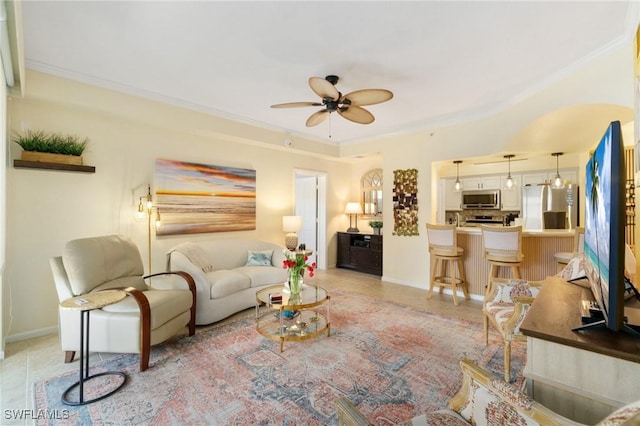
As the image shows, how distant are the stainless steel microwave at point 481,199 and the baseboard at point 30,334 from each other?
7.05 metres

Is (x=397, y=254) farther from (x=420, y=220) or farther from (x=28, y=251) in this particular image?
(x=28, y=251)

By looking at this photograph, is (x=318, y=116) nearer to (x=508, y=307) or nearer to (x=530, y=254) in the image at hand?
(x=508, y=307)

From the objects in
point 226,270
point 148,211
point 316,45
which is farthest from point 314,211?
point 316,45

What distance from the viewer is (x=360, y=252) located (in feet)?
20.2

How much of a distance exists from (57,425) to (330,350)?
1.91 m

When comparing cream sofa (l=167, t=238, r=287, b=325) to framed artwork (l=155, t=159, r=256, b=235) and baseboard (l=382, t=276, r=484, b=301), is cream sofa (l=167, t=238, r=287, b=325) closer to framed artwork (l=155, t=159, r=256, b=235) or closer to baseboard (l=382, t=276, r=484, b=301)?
framed artwork (l=155, t=159, r=256, b=235)

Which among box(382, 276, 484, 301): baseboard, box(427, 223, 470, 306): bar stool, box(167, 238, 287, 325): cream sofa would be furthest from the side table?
box(382, 276, 484, 301): baseboard

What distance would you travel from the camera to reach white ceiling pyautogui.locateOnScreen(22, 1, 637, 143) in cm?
203

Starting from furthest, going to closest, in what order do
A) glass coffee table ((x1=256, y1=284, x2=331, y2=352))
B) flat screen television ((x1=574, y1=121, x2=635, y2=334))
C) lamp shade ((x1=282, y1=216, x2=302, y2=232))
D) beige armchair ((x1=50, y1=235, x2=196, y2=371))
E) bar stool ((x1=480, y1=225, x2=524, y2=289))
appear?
lamp shade ((x1=282, y1=216, x2=302, y2=232))
bar stool ((x1=480, y1=225, x2=524, y2=289))
glass coffee table ((x1=256, y1=284, x2=331, y2=352))
beige armchair ((x1=50, y1=235, x2=196, y2=371))
flat screen television ((x1=574, y1=121, x2=635, y2=334))

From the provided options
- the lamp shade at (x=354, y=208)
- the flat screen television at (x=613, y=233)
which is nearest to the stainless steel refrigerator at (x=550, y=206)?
the lamp shade at (x=354, y=208)

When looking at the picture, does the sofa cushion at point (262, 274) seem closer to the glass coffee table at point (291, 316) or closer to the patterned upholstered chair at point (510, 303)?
the glass coffee table at point (291, 316)

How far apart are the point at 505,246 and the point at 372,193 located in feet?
11.0

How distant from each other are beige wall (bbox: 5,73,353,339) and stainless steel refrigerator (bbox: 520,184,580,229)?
5244 millimetres

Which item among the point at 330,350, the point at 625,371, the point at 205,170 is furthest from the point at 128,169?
the point at 625,371
